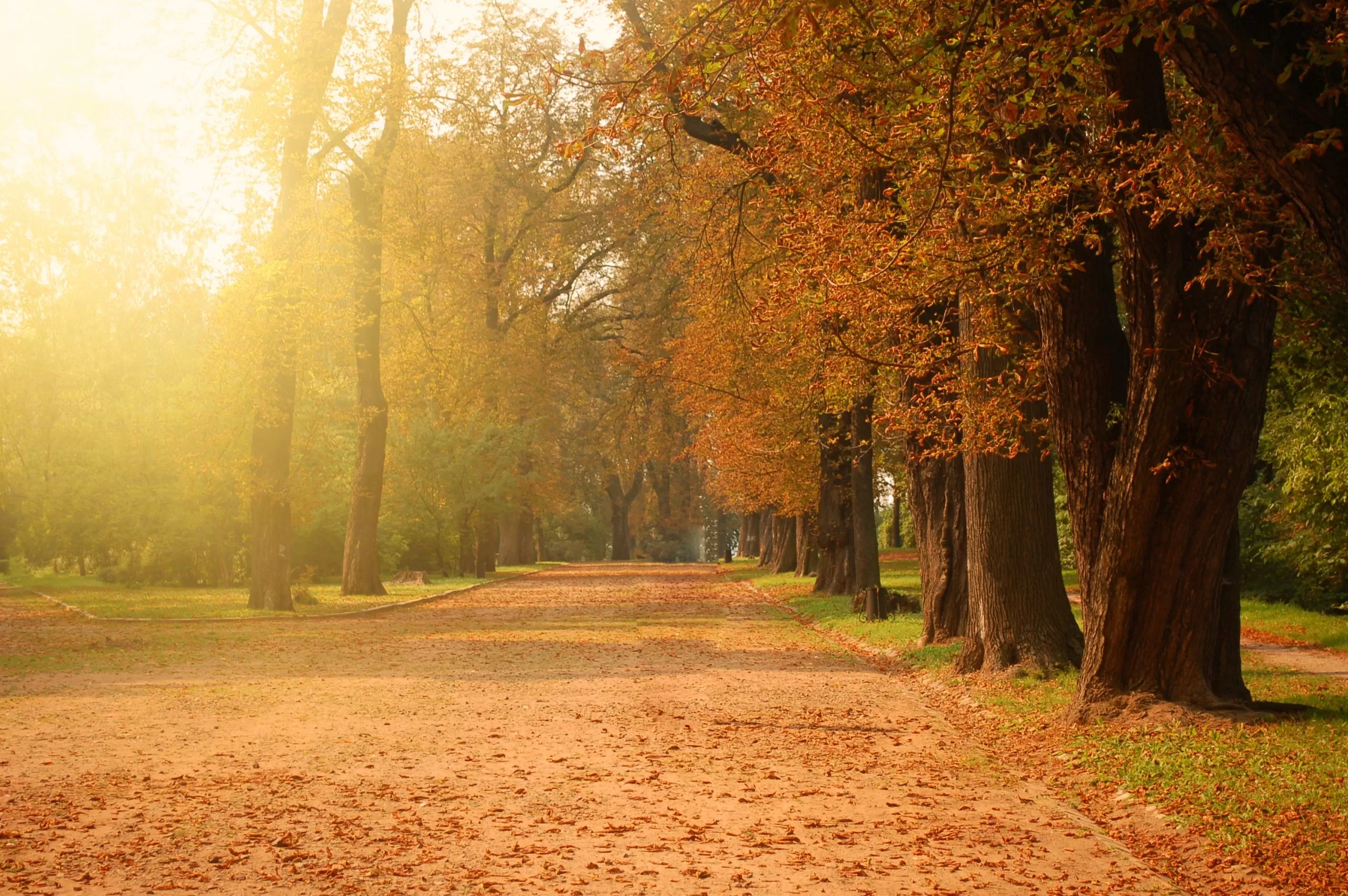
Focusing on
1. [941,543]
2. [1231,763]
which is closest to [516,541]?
[941,543]

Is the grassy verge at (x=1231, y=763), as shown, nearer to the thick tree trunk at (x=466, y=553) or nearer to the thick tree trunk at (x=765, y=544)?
the thick tree trunk at (x=466, y=553)

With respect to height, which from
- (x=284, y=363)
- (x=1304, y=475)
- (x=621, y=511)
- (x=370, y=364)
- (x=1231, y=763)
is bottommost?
(x=1231, y=763)

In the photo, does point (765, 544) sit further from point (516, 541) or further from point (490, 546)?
point (490, 546)

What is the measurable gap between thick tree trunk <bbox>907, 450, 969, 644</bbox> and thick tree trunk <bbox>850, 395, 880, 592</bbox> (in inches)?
271

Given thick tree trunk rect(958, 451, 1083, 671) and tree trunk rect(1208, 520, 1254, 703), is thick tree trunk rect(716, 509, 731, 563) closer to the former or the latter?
thick tree trunk rect(958, 451, 1083, 671)

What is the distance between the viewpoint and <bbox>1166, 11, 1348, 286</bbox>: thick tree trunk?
5.76m

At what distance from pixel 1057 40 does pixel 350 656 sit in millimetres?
12373

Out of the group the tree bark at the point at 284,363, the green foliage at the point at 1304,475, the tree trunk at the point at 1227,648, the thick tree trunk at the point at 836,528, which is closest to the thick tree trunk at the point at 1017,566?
the tree trunk at the point at 1227,648

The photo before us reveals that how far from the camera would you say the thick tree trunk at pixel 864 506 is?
24.5 metres

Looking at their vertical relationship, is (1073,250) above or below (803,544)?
above

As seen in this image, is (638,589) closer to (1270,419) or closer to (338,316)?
(338,316)

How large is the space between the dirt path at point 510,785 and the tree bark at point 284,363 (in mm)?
8972

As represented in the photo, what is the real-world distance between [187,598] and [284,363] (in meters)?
9.38

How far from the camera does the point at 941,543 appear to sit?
16219mm
